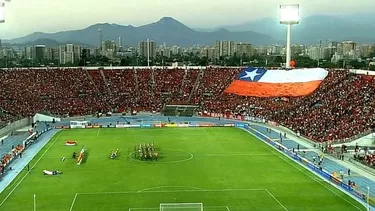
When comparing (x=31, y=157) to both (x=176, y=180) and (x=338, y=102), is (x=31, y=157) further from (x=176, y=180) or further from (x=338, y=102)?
(x=338, y=102)

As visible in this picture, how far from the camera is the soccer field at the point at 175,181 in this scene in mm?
34875

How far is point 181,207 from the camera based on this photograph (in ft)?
107

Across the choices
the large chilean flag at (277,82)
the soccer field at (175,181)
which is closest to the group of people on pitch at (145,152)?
the soccer field at (175,181)

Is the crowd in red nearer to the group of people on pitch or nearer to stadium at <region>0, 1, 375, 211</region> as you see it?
stadium at <region>0, 1, 375, 211</region>

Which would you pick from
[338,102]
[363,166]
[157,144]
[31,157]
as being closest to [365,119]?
[338,102]

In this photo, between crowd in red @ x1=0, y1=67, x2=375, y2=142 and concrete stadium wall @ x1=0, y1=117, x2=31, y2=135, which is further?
concrete stadium wall @ x1=0, y1=117, x2=31, y2=135

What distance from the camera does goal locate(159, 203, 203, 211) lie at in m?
32.2

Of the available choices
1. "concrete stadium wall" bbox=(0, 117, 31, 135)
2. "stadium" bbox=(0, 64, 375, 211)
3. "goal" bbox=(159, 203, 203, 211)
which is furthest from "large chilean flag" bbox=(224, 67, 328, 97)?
"goal" bbox=(159, 203, 203, 211)

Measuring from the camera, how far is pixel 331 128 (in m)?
62.8

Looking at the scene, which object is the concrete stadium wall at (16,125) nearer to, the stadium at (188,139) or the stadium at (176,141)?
the stadium at (188,139)

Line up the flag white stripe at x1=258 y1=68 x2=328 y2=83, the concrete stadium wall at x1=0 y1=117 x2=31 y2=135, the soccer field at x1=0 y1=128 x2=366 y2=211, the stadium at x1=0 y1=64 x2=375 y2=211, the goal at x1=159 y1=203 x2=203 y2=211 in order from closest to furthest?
the goal at x1=159 y1=203 x2=203 y2=211
the soccer field at x1=0 y1=128 x2=366 y2=211
the stadium at x1=0 y1=64 x2=375 y2=211
the concrete stadium wall at x1=0 y1=117 x2=31 y2=135
the flag white stripe at x1=258 y1=68 x2=328 y2=83

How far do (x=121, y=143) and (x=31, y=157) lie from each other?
11751 mm

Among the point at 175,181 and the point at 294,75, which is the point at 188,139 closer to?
the point at 175,181

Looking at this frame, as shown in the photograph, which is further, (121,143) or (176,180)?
(121,143)
